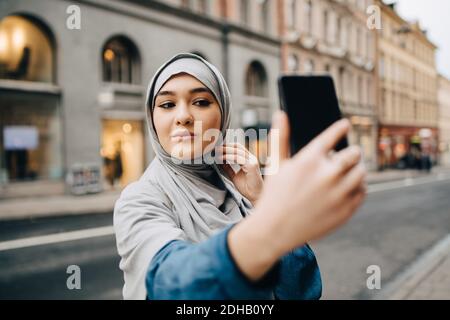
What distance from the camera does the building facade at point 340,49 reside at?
20094 millimetres

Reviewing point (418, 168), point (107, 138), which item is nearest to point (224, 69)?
point (107, 138)

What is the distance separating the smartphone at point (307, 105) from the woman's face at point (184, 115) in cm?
42

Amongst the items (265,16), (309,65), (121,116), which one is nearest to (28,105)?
(121,116)

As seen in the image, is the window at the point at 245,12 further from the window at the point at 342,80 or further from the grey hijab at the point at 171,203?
the grey hijab at the point at 171,203

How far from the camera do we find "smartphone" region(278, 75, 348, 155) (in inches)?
26.7

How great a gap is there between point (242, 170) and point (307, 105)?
0.62 metres

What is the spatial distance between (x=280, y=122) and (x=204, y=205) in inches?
20.9

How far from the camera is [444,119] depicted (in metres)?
49.5

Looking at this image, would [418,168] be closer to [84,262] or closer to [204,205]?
[84,262]

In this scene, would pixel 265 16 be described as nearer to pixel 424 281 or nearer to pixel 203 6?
pixel 203 6

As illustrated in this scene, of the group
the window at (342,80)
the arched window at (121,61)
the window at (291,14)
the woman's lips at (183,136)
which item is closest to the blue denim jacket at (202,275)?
the woman's lips at (183,136)

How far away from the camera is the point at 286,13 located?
19.5 m

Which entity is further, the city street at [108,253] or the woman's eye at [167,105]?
the city street at [108,253]
